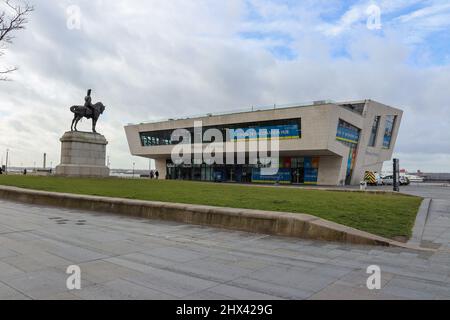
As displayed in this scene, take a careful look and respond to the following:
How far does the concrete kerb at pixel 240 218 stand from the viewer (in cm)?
845

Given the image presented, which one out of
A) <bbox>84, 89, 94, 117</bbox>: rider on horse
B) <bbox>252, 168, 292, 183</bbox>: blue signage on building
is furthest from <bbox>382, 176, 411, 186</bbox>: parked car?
<bbox>84, 89, 94, 117</bbox>: rider on horse

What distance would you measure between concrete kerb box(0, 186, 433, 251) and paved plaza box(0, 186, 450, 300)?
0.36 metres

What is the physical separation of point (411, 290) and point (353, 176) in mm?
53167

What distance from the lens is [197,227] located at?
10.5 m

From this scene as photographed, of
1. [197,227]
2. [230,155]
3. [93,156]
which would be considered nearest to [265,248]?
[197,227]

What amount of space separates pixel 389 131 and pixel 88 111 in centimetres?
5240

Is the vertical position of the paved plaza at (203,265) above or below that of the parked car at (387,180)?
below

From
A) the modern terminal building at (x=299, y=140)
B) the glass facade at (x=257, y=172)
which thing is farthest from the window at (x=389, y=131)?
the glass facade at (x=257, y=172)

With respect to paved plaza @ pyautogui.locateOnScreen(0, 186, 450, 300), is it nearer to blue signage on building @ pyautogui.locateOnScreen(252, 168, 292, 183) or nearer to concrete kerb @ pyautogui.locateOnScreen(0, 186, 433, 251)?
concrete kerb @ pyautogui.locateOnScreen(0, 186, 433, 251)

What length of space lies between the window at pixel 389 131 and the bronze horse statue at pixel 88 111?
49.0m

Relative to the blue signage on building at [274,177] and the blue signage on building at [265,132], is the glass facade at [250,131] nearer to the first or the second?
the blue signage on building at [265,132]

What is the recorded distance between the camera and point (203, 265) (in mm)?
6312

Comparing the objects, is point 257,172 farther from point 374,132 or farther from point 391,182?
point 391,182
